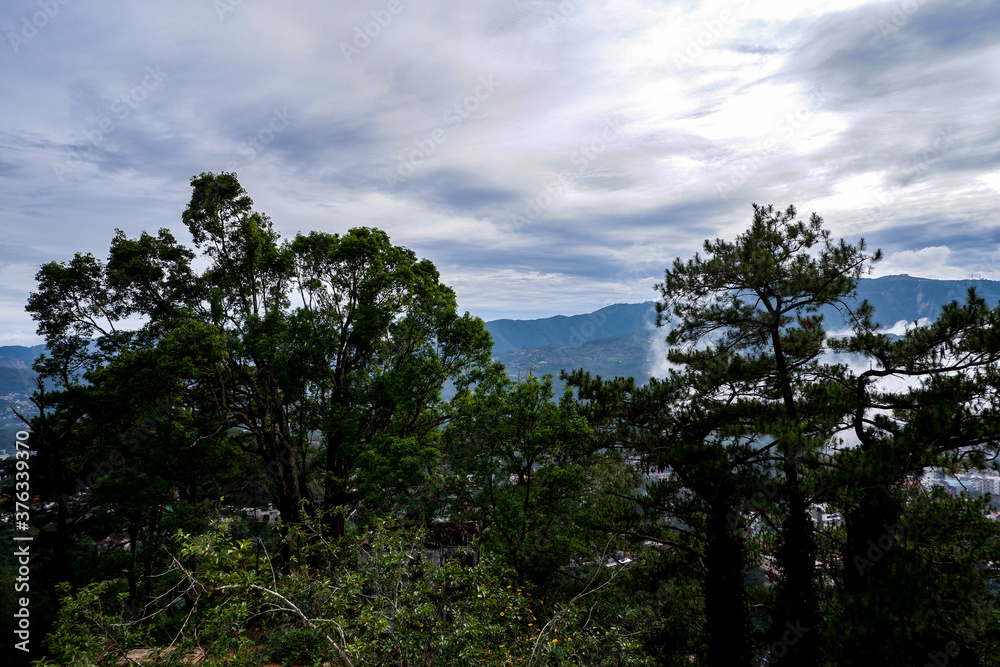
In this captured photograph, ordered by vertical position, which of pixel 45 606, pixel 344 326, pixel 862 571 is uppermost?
pixel 344 326

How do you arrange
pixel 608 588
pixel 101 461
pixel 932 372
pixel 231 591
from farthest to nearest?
pixel 101 461 → pixel 608 588 → pixel 932 372 → pixel 231 591

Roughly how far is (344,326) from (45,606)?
1029 centimetres

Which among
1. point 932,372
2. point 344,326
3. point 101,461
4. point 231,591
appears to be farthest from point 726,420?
point 101,461

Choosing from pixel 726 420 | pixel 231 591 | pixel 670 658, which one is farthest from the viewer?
pixel 670 658

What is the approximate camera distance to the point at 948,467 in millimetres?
6609

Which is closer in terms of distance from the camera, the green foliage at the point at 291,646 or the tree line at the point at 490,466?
the tree line at the point at 490,466

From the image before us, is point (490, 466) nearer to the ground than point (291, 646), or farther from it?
farther from it

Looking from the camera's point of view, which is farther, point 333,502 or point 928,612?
point 333,502

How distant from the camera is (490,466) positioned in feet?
44.9

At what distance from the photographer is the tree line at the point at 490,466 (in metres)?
6.21

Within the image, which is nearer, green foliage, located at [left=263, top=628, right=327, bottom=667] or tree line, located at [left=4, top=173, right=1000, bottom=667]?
tree line, located at [left=4, top=173, right=1000, bottom=667]

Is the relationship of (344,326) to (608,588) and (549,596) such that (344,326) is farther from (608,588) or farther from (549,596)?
(608,588)

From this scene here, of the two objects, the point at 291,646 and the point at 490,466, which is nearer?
the point at 291,646

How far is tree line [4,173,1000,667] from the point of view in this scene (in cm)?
621
